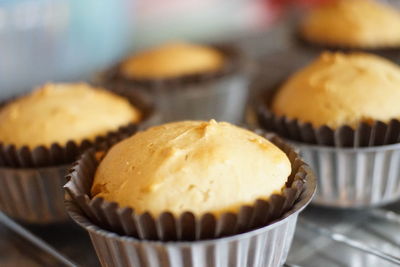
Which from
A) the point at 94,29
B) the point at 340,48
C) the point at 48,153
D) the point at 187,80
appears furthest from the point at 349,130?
the point at 94,29

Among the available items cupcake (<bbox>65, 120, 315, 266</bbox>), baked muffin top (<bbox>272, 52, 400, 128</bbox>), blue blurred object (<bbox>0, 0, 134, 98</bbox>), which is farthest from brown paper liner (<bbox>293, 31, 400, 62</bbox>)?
cupcake (<bbox>65, 120, 315, 266</bbox>)

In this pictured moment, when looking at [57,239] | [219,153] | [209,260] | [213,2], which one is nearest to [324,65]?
[219,153]

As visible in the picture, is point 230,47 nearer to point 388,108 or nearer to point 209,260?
point 388,108

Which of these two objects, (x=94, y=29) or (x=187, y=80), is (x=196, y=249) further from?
(x=94, y=29)

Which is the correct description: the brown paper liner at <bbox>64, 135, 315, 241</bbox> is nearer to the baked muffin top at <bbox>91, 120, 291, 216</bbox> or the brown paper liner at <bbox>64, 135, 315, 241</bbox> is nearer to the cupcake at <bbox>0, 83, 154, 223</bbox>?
the baked muffin top at <bbox>91, 120, 291, 216</bbox>

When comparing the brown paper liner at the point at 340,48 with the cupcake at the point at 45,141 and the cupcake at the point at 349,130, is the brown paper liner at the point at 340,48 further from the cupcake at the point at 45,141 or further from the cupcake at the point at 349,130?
the cupcake at the point at 45,141

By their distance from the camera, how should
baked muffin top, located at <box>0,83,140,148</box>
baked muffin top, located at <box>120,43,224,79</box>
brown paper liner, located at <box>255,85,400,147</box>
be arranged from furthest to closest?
baked muffin top, located at <box>120,43,224,79</box> → baked muffin top, located at <box>0,83,140,148</box> → brown paper liner, located at <box>255,85,400,147</box>
